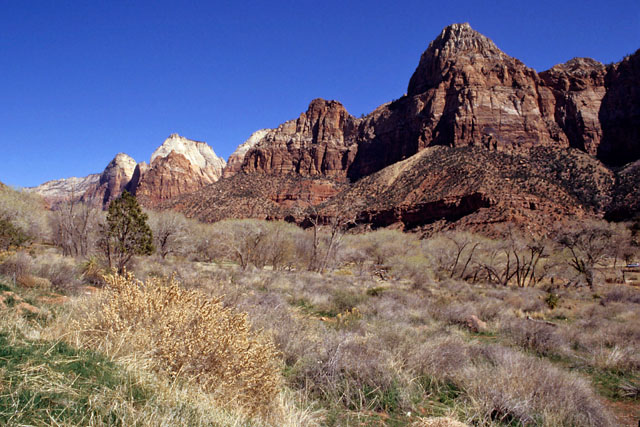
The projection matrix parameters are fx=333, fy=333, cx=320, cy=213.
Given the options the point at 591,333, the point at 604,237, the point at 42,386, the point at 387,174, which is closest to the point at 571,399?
the point at 42,386

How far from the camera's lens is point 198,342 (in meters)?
3.30

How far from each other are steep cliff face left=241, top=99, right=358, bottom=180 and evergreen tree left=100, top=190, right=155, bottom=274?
95702 millimetres

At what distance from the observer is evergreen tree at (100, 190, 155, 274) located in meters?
14.8

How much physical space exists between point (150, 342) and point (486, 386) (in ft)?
14.3

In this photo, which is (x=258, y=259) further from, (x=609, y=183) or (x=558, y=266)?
(x=609, y=183)

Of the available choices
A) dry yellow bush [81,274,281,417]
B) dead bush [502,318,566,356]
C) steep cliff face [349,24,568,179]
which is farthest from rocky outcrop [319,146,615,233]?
dry yellow bush [81,274,281,417]

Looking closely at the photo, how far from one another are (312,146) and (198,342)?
401 feet

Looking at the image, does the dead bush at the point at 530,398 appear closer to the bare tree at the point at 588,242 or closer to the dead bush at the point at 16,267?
the dead bush at the point at 16,267

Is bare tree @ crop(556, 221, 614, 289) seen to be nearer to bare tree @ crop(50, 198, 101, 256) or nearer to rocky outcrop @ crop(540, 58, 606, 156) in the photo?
bare tree @ crop(50, 198, 101, 256)

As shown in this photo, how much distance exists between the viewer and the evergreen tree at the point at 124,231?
14758 mm

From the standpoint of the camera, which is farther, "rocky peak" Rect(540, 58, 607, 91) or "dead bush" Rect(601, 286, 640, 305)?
"rocky peak" Rect(540, 58, 607, 91)

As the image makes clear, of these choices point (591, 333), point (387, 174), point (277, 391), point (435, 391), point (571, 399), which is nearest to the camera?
point (277, 391)

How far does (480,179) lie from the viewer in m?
54.3

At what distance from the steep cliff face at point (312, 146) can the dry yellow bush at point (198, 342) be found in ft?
352
